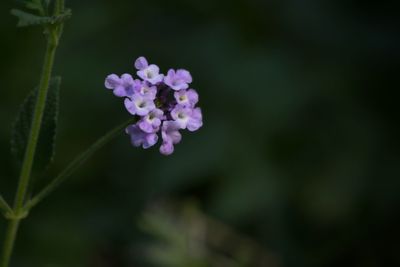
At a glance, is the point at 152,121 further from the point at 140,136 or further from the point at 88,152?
the point at 88,152

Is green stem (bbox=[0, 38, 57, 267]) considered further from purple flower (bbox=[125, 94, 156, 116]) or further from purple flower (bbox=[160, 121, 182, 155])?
purple flower (bbox=[160, 121, 182, 155])

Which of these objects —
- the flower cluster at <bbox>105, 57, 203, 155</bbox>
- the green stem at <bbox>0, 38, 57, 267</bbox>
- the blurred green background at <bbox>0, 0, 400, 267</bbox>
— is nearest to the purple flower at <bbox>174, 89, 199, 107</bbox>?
the flower cluster at <bbox>105, 57, 203, 155</bbox>

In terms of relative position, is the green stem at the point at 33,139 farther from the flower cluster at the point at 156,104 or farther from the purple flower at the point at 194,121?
the purple flower at the point at 194,121

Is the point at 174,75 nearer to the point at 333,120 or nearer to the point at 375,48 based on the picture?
the point at 333,120

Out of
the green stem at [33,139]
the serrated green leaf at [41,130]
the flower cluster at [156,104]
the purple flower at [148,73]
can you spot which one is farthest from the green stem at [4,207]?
the purple flower at [148,73]

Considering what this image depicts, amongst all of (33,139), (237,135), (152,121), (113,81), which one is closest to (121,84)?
(113,81)

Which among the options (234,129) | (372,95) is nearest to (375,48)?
(372,95)
